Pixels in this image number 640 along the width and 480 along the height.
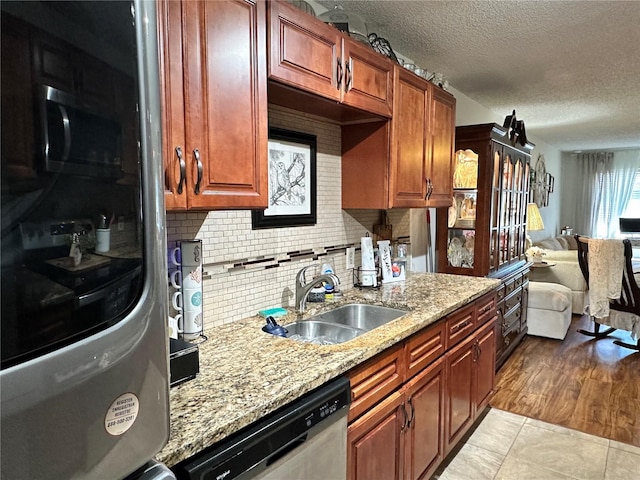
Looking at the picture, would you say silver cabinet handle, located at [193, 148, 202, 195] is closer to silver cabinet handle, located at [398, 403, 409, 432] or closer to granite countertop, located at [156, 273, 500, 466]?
granite countertop, located at [156, 273, 500, 466]

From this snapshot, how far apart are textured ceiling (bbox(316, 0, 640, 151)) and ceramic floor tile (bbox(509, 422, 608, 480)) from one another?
8.44ft

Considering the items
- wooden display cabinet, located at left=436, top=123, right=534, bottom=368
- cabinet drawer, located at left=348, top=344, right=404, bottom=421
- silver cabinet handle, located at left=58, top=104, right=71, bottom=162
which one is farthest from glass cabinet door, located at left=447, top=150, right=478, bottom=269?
silver cabinet handle, located at left=58, top=104, right=71, bottom=162

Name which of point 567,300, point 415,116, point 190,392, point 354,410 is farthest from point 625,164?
point 190,392

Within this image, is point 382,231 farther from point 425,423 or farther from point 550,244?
point 550,244

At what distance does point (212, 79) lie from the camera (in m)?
1.32

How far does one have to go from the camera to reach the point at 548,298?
4477 millimetres

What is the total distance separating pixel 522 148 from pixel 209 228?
11.6ft

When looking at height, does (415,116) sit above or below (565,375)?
above

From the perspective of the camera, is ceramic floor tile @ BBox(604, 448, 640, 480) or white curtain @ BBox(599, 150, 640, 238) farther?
white curtain @ BBox(599, 150, 640, 238)

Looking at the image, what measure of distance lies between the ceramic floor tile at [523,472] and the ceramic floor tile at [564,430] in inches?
19.0

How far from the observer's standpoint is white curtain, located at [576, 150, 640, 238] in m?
8.72

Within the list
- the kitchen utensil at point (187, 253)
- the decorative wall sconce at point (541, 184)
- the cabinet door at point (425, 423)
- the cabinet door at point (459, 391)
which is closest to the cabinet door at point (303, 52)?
the kitchen utensil at point (187, 253)

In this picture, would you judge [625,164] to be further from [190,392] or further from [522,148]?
[190,392]

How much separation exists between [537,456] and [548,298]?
2410 mm
